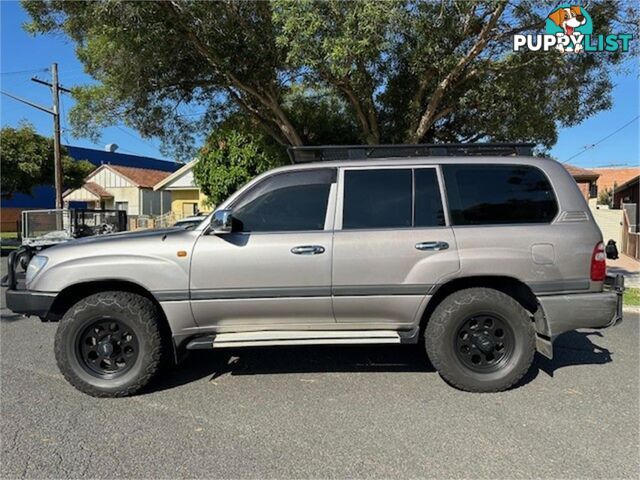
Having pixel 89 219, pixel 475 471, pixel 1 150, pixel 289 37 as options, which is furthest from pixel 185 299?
pixel 1 150

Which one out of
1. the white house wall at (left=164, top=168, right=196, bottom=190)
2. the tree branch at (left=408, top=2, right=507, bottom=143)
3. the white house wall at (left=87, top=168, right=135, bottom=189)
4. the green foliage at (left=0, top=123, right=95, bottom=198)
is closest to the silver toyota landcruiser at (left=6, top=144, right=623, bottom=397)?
the tree branch at (left=408, top=2, right=507, bottom=143)

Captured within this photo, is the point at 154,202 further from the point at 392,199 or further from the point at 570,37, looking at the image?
the point at 392,199

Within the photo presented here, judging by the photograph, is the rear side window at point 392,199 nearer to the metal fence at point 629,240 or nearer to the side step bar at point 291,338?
the side step bar at point 291,338

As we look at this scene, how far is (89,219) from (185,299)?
487 inches

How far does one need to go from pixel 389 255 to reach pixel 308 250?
0.67m

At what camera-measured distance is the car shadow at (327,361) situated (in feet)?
15.1

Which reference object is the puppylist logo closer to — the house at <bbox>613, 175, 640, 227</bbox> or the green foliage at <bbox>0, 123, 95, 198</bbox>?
the house at <bbox>613, 175, 640, 227</bbox>

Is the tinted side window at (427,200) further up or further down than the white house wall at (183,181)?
further down

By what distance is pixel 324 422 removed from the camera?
11.7 ft

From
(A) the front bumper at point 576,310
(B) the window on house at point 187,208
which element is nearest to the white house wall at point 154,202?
(B) the window on house at point 187,208

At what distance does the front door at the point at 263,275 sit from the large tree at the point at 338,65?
12.3 feet

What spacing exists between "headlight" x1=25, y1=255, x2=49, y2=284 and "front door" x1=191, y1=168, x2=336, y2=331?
128cm

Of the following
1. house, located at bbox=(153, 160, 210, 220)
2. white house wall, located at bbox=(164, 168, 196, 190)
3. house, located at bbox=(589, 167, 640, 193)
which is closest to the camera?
house, located at bbox=(153, 160, 210, 220)

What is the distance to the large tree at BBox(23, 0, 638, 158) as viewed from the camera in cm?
721
